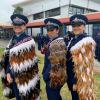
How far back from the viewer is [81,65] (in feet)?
16.3

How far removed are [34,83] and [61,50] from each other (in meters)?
0.76

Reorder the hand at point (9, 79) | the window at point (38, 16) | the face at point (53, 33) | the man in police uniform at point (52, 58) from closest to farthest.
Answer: the man in police uniform at point (52, 58) < the face at point (53, 33) < the hand at point (9, 79) < the window at point (38, 16)

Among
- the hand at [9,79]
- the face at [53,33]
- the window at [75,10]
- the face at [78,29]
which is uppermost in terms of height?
the window at [75,10]

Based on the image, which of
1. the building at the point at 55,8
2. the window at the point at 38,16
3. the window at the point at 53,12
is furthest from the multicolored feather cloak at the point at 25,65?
the window at the point at 38,16

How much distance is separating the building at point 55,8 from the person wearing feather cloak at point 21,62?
42297 millimetres

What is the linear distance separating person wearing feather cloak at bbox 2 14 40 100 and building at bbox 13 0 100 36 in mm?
42297

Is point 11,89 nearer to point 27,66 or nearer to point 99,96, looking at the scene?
point 27,66

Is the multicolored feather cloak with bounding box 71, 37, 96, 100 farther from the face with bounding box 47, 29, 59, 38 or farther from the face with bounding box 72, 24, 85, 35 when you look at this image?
the face with bounding box 47, 29, 59, 38

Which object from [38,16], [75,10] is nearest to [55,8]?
[75,10]

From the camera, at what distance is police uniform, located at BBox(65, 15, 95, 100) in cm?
495

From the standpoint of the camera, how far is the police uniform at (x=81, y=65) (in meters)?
4.95

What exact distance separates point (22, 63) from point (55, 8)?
4704cm

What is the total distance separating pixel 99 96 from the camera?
8.09 meters

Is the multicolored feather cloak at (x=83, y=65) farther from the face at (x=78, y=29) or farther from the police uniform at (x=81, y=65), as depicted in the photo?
the face at (x=78, y=29)
